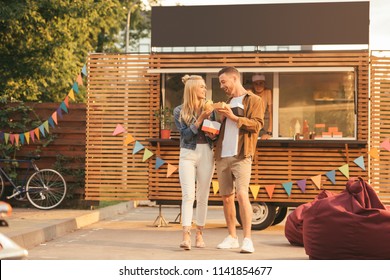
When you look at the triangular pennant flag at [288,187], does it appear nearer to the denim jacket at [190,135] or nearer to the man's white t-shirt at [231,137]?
the denim jacket at [190,135]

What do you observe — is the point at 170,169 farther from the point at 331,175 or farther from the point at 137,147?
the point at 331,175

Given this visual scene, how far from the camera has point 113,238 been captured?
12.1m

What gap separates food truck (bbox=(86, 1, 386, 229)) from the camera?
14398 millimetres

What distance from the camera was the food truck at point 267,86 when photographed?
14398 mm

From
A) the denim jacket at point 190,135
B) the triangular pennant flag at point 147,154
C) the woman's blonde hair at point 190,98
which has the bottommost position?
the triangular pennant flag at point 147,154

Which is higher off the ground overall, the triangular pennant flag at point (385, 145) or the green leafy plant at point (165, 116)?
the green leafy plant at point (165, 116)

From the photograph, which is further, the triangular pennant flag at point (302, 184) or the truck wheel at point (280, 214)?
the truck wheel at point (280, 214)

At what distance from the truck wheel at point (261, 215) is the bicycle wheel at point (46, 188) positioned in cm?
405

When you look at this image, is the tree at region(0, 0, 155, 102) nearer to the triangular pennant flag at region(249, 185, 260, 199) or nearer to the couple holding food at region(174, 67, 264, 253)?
the triangular pennant flag at region(249, 185, 260, 199)

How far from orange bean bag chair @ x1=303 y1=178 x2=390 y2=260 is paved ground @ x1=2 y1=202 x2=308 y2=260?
847 millimetres

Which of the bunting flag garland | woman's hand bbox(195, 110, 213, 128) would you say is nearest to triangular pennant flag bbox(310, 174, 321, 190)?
woman's hand bbox(195, 110, 213, 128)

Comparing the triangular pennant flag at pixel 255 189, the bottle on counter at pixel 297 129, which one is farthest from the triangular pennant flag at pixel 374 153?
the triangular pennant flag at pixel 255 189

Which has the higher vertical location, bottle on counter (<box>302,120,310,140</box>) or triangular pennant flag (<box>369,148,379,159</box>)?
bottle on counter (<box>302,120,310,140</box>)

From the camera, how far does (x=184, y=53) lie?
580 inches
